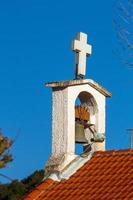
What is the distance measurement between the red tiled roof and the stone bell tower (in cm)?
48

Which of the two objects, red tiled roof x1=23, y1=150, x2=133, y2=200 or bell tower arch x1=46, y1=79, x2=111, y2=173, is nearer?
red tiled roof x1=23, y1=150, x2=133, y2=200

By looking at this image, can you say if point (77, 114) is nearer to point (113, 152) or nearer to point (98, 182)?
point (113, 152)

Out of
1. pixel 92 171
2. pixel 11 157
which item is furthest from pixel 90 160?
pixel 11 157

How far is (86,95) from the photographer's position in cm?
1838

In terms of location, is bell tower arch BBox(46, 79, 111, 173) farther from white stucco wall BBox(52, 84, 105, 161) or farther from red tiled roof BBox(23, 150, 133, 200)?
red tiled roof BBox(23, 150, 133, 200)

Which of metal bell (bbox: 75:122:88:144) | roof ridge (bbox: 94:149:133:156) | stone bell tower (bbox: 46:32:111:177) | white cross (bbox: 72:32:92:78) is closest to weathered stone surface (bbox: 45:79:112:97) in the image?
stone bell tower (bbox: 46:32:111:177)

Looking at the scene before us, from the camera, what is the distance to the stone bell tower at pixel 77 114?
699 inches

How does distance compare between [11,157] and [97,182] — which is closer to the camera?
[11,157]

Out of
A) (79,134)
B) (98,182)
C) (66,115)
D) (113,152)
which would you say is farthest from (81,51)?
(98,182)

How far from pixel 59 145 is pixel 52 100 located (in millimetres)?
1009

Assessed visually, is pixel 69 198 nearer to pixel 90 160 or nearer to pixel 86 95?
pixel 90 160

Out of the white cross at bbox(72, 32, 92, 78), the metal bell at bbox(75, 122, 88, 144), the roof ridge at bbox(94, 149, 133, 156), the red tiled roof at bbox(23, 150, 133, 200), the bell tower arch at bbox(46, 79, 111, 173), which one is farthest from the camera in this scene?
the white cross at bbox(72, 32, 92, 78)

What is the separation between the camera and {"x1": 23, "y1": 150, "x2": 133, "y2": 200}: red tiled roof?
15641 mm

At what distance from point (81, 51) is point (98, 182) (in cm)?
343
